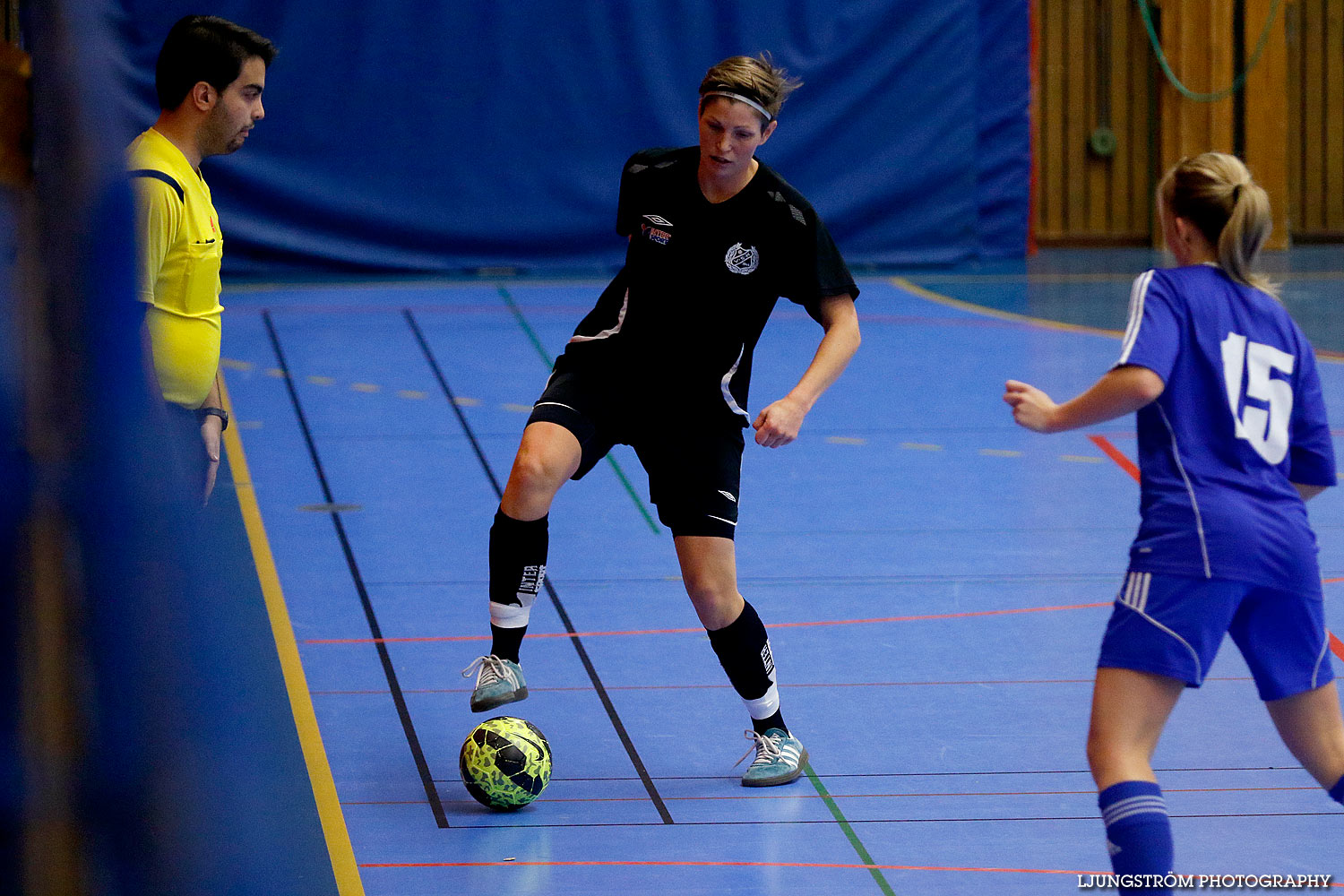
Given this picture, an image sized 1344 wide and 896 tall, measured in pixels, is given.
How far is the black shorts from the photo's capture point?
374cm

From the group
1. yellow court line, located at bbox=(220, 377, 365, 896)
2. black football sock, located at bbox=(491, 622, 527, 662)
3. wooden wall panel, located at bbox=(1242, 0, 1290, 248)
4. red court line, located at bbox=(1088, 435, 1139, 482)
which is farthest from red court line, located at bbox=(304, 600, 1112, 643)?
wooden wall panel, located at bbox=(1242, 0, 1290, 248)

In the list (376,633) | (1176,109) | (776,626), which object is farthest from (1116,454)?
(1176,109)

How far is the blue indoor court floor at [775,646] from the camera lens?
3.44 meters

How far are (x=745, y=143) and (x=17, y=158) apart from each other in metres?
2.87

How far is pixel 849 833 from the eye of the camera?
11.6 feet

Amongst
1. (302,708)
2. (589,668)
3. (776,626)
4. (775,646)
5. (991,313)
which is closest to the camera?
(302,708)

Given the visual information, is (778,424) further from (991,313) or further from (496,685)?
(991,313)

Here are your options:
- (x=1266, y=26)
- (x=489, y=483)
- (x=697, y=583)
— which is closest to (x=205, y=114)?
(x=697, y=583)

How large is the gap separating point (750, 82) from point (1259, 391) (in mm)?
1444

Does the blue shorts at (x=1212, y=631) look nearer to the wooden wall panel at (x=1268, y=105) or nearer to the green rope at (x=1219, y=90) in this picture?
the wooden wall panel at (x=1268, y=105)

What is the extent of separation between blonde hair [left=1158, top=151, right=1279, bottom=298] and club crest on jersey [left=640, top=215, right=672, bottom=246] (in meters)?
1.43

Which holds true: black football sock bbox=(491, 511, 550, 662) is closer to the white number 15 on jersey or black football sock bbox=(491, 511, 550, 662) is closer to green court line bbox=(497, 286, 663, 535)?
the white number 15 on jersey

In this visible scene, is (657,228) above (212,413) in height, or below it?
above

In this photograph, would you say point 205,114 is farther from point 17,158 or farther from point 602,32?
point 602,32
